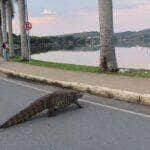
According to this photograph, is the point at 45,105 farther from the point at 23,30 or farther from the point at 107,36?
the point at 23,30

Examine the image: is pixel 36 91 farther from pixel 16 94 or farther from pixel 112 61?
pixel 112 61

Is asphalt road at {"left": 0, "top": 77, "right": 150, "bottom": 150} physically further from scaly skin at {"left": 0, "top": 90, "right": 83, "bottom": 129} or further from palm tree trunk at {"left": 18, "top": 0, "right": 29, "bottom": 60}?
palm tree trunk at {"left": 18, "top": 0, "right": 29, "bottom": 60}

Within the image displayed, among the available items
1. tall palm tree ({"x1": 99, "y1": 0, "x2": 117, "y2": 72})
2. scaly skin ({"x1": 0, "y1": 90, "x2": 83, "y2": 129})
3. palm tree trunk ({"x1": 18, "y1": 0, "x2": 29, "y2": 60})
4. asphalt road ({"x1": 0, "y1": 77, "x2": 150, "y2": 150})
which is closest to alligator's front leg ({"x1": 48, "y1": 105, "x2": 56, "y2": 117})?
scaly skin ({"x1": 0, "y1": 90, "x2": 83, "y2": 129})

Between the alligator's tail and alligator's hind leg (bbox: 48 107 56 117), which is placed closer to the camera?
the alligator's tail

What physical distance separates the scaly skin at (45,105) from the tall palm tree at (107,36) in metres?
9.02

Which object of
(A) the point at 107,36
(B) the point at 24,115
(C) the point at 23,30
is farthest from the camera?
(C) the point at 23,30

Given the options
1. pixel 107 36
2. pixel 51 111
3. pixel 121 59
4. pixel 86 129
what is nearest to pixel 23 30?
pixel 121 59

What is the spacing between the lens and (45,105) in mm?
11734

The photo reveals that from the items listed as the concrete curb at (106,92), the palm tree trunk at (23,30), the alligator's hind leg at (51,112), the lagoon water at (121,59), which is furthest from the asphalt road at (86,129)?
the palm tree trunk at (23,30)

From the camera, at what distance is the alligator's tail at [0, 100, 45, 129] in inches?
432

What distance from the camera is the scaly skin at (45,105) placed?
11151 millimetres

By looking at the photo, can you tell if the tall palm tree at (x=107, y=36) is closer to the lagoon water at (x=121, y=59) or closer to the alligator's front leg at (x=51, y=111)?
the lagoon water at (x=121, y=59)

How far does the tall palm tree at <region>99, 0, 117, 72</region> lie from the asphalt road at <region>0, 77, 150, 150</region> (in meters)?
7.71

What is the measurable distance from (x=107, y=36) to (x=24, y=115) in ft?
35.0
